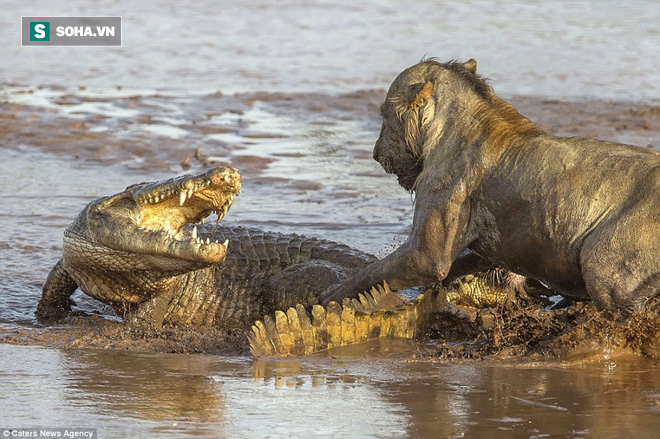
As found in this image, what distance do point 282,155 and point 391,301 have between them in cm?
660

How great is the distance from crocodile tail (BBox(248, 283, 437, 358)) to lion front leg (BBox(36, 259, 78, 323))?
5.93 ft

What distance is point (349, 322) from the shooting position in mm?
6617

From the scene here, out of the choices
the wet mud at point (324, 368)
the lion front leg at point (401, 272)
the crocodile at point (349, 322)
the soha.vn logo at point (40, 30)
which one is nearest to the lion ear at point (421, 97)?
the lion front leg at point (401, 272)

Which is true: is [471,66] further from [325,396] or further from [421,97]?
[325,396]

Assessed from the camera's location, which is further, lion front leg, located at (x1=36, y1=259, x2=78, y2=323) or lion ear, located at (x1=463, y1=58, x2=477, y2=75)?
lion front leg, located at (x1=36, y1=259, x2=78, y2=323)

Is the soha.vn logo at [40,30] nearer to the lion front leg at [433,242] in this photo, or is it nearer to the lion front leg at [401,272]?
the lion front leg at [401,272]

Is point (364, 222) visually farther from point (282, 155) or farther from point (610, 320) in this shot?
point (610, 320)

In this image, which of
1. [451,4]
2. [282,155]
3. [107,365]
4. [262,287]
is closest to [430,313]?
[262,287]

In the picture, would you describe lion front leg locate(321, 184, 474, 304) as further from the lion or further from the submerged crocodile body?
the submerged crocodile body

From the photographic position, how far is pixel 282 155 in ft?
43.2

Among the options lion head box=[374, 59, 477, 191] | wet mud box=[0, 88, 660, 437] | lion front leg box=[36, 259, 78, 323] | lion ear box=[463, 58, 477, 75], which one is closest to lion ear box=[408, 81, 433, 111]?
lion head box=[374, 59, 477, 191]

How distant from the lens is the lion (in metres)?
6.05

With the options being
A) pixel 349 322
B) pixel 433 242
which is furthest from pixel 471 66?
pixel 349 322

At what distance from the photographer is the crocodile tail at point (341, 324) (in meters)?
6.41
